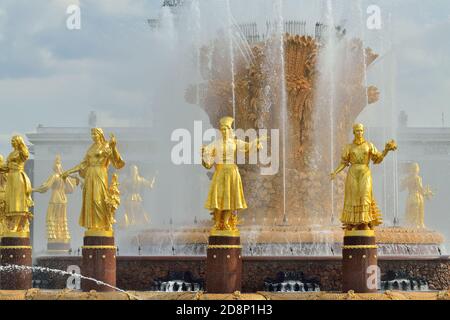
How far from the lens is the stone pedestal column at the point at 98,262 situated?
63.6 ft

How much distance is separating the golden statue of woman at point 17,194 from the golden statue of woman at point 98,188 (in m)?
1.08

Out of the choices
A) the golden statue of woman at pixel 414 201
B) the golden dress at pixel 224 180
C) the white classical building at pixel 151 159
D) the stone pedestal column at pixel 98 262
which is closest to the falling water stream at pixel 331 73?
the golden dress at pixel 224 180

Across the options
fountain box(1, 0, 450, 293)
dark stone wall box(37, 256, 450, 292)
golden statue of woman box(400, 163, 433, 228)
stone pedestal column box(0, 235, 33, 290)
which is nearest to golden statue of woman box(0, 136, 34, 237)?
stone pedestal column box(0, 235, 33, 290)

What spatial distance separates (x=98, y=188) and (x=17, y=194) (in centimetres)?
179

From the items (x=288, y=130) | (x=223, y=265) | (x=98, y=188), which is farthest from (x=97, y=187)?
(x=288, y=130)

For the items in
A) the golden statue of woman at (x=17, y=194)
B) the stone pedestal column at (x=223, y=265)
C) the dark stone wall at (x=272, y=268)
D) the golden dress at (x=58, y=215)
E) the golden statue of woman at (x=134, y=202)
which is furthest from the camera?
the golden statue of woman at (x=134, y=202)

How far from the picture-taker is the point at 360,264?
61.1 feet

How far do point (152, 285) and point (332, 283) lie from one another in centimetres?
330

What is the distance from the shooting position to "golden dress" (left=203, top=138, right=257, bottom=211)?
61.5 feet

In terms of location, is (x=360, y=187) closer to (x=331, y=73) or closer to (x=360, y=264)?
(x=360, y=264)

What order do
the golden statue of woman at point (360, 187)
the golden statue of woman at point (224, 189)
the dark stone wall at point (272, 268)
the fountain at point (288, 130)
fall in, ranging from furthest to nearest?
1. the fountain at point (288, 130)
2. the dark stone wall at point (272, 268)
3. the golden statue of woman at point (360, 187)
4. the golden statue of woman at point (224, 189)

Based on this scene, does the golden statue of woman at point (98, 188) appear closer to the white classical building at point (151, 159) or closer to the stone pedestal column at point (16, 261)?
the stone pedestal column at point (16, 261)

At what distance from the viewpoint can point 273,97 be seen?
23625 mm
